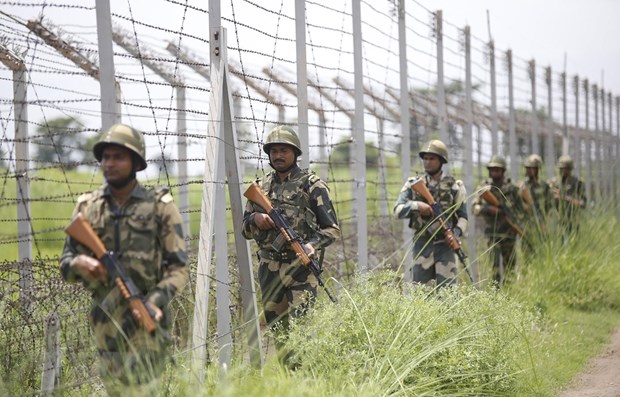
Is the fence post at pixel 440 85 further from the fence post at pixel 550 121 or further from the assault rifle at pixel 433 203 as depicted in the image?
the fence post at pixel 550 121

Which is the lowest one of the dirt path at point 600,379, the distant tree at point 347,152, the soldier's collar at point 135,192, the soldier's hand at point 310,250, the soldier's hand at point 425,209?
the dirt path at point 600,379

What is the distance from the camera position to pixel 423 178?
7.63 meters

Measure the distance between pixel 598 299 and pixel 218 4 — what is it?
215 inches

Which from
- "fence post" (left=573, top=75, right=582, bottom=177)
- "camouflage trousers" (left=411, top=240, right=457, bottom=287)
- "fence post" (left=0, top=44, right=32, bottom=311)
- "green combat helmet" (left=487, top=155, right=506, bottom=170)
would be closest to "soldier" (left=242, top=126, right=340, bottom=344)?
"fence post" (left=0, top=44, right=32, bottom=311)

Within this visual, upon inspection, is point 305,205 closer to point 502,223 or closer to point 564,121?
point 502,223

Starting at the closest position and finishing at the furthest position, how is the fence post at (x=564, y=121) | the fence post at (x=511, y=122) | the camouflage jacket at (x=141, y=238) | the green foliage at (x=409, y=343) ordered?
the camouflage jacket at (x=141, y=238) → the green foliage at (x=409, y=343) → the fence post at (x=511, y=122) → the fence post at (x=564, y=121)

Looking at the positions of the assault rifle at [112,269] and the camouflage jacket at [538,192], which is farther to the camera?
the camouflage jacket at [538,192]

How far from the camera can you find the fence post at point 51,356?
394 cm

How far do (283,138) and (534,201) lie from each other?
227 inches

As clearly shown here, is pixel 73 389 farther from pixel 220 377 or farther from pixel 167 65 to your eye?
pixel 167 65

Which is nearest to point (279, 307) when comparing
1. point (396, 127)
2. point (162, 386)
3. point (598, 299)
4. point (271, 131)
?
point (271, 131)

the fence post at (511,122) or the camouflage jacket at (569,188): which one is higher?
the fence post at (511,122)

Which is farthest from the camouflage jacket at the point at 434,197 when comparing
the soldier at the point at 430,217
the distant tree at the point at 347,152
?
the distant tree at the point at 347,152

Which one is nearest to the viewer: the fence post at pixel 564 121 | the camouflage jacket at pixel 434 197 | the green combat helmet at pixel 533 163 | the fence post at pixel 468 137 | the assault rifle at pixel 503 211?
the camouflage jacket at pixel 434 197
